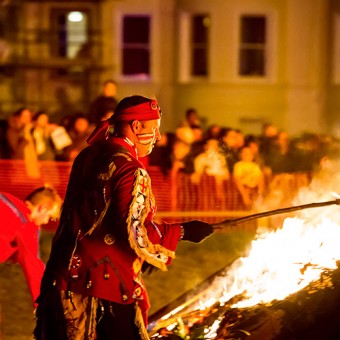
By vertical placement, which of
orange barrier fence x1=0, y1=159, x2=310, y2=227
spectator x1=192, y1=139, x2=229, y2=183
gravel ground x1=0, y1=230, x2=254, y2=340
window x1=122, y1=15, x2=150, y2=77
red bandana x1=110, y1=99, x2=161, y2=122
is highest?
window x1=122, y1=15, x2=150, y2=77

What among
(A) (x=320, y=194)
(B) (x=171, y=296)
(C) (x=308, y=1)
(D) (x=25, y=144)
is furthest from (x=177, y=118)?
(A) (x=320, y=194)

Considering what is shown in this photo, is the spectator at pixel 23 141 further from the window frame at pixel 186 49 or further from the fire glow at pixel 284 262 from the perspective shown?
the window frame at pixel 186 49

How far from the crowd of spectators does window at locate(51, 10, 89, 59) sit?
7.63 metres

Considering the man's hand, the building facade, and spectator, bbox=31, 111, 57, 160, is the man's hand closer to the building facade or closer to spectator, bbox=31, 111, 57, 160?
spectator, bbox=31, 111, 57, 160

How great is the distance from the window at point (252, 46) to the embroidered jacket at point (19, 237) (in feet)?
50.1

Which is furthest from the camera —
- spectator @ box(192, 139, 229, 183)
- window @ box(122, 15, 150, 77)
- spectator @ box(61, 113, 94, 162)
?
window @ box(122, 15, 150, 77)

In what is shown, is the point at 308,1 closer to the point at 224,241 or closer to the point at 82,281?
the point at 224,241

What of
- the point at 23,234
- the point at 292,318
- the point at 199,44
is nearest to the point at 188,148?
the point at 23,234

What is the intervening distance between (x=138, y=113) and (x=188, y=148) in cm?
692

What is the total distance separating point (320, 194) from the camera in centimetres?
643

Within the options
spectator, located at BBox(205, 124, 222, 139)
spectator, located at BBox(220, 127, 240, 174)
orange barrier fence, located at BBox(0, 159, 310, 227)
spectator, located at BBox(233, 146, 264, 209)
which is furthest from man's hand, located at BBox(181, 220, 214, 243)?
spectator, located at BBox(205, 124, 222, 139)

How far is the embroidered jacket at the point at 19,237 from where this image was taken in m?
5.64

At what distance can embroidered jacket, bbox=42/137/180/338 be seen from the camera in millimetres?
4695

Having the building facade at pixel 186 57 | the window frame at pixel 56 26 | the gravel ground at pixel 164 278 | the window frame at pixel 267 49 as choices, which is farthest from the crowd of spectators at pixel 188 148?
the window frame at pixel 267 49
